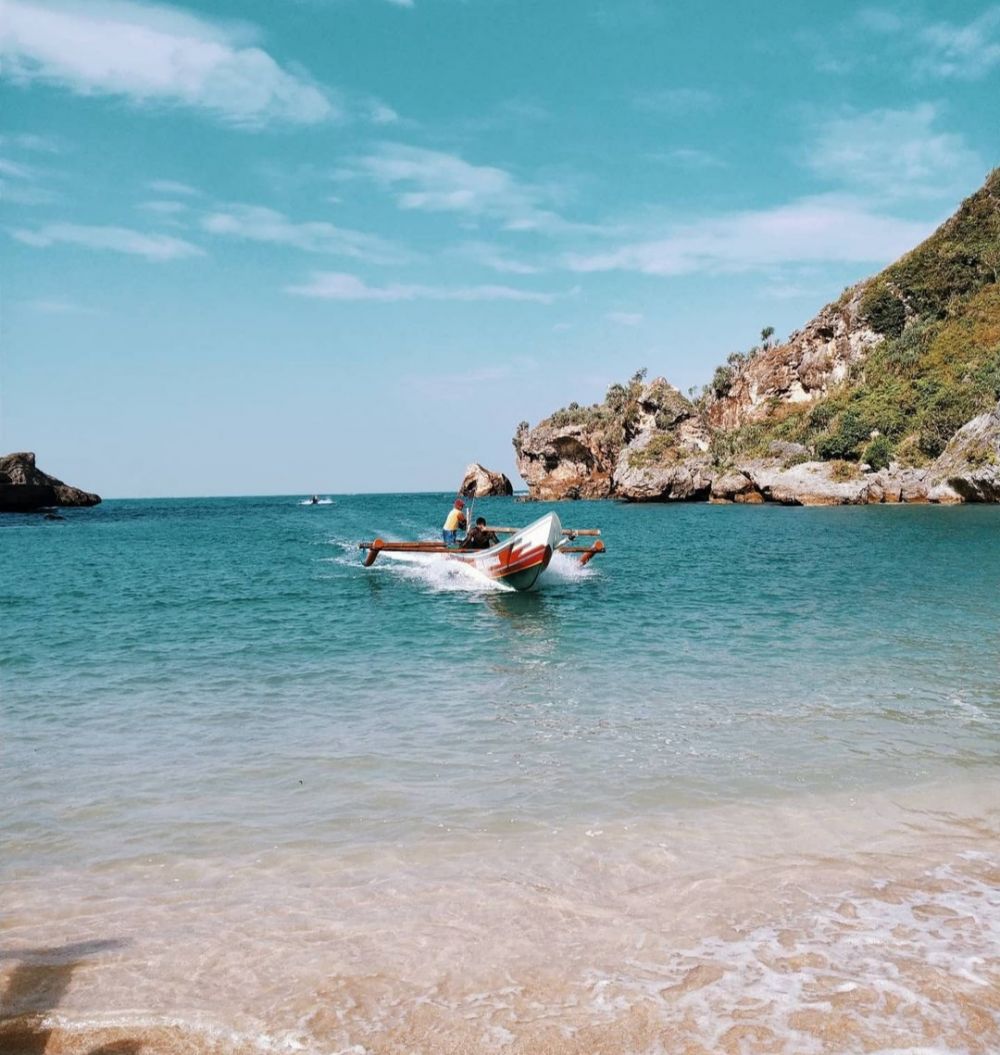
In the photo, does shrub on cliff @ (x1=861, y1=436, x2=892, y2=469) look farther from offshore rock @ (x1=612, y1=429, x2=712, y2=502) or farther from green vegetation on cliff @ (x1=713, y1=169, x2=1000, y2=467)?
offshore rock @ (x1=612, y1=429, x2=712, y2=502)

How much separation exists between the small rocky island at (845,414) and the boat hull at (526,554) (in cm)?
4823

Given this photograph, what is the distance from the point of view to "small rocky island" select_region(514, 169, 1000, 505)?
2571 inches

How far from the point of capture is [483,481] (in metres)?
141

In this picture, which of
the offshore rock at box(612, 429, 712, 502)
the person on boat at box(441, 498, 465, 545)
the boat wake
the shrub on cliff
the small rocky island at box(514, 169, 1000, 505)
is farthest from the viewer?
the offshore rock at box(612, 429, 712, 502)

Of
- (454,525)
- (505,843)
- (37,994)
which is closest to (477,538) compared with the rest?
(454,525)

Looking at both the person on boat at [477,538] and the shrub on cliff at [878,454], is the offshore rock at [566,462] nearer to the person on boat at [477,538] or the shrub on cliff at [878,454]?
the shrub on cliff at [878,454]

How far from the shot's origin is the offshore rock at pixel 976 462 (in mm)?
54750

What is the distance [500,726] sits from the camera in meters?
9.24

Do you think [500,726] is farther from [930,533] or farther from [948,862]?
[930,533]

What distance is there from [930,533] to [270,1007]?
3852cm

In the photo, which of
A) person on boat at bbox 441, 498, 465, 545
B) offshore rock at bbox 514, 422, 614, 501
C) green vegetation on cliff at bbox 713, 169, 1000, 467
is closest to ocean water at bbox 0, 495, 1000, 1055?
person on boat at bbox 441, 498, 465, 545

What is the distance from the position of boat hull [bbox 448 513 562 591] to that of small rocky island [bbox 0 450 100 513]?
93689mm

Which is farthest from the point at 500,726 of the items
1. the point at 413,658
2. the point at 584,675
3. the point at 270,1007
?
the point at 270,1007

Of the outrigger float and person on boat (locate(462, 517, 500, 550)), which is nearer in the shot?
the outrigger float
